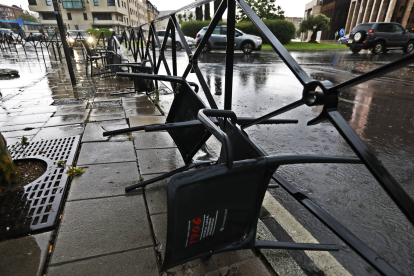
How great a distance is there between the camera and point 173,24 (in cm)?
348

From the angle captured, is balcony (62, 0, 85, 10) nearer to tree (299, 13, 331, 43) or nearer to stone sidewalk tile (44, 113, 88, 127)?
tree (299, 13, 331, 43)

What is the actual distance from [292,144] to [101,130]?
286cm

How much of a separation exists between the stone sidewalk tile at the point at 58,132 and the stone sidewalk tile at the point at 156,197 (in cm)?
176

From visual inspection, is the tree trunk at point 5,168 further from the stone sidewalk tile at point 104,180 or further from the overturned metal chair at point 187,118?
the overturned metal chair at point 187,118

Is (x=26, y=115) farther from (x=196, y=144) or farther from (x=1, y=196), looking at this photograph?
(x=196, y=144)

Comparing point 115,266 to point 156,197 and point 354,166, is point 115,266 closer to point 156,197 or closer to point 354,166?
point 156,197

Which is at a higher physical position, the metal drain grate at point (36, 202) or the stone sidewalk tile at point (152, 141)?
the metal drain grate at point (36, 202)

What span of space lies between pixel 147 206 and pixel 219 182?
1271 mm

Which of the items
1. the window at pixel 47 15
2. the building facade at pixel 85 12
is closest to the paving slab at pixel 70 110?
the building facade at pixel 85 12

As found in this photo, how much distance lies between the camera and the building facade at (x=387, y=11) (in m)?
33.2

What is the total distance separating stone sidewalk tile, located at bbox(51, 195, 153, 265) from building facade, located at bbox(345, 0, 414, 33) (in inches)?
1711

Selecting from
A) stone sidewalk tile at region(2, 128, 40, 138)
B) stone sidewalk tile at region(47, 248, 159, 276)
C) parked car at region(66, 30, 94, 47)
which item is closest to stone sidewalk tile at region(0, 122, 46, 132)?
stone sidewalk tile at region(2, 128, 40, 138)

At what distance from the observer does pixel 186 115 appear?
221 centimetres

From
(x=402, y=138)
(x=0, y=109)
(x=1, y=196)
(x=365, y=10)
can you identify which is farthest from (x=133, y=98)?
(x=365, y=10)
